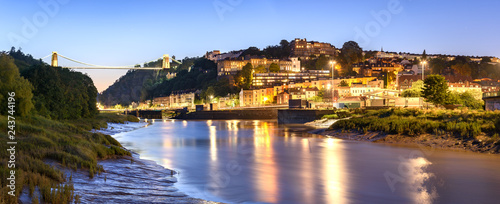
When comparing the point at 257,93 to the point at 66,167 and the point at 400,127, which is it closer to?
the point at 400,127

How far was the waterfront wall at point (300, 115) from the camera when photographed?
55.4 metres

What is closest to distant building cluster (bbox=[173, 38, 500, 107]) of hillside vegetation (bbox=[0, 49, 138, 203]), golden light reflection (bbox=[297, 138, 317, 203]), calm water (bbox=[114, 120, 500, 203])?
hillside vegetation (bbox=[0, 49, 138, 203])

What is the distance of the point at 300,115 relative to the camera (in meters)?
60.4

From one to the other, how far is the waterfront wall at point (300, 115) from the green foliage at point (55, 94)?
90.0 ft

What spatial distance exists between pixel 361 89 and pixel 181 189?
12371 centimetres

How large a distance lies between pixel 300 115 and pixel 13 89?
41.4 metres

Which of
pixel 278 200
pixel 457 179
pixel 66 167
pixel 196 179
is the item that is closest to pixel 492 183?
pixel 457 179

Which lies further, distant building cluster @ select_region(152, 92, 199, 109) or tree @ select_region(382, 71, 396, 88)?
distant building cluster @ select_region(152, 92, 199, 109)

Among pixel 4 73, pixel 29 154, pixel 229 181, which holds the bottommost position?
pixel 229 181

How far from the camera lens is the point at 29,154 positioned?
38.9 feet

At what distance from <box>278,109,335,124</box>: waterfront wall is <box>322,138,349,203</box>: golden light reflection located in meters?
33.3

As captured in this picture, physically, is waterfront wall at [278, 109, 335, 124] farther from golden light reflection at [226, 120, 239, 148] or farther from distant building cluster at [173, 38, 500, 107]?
distant building cluster at [173, 38, 500, 107]

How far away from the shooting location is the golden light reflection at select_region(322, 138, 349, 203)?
35.0 ft

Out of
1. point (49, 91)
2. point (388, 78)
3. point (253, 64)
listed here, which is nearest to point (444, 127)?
point (49, 91)
